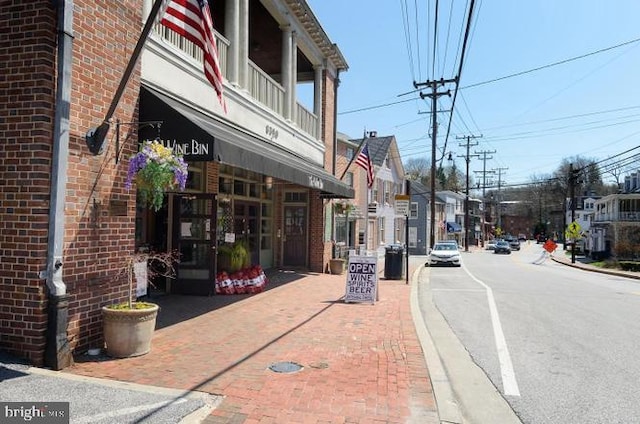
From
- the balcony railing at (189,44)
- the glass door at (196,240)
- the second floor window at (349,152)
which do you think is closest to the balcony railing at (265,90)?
the balcony railing at (189,44)

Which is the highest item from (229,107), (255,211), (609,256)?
(229,107)

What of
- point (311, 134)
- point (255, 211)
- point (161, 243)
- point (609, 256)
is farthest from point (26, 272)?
point (609, 256)

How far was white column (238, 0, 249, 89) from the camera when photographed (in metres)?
11.2

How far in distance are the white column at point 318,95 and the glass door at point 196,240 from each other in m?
8.30

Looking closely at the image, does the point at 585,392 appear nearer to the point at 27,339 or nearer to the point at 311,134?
the point at 27,339

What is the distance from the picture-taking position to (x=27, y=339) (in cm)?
527

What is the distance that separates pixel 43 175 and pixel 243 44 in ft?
23.0

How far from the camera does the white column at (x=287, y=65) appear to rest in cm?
1414

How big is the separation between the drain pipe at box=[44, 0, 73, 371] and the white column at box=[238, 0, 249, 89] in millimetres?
5998

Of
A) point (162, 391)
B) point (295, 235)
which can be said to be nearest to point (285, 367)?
point (162, 391)

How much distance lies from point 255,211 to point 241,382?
10547 mm

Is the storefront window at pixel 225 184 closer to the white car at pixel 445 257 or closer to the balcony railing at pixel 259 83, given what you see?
the balcony railing at pixel 259 83

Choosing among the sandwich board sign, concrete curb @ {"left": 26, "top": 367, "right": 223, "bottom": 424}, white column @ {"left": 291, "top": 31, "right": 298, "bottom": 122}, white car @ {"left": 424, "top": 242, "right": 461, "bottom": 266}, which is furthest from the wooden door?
white car @ {"left": 424, "top": 242, "right": 461, "bottom": 266}

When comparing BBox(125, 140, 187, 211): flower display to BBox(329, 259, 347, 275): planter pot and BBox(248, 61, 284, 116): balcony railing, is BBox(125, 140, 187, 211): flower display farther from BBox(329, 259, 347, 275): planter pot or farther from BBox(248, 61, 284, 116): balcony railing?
BBox(329, 259, 347, 275): planter pot
